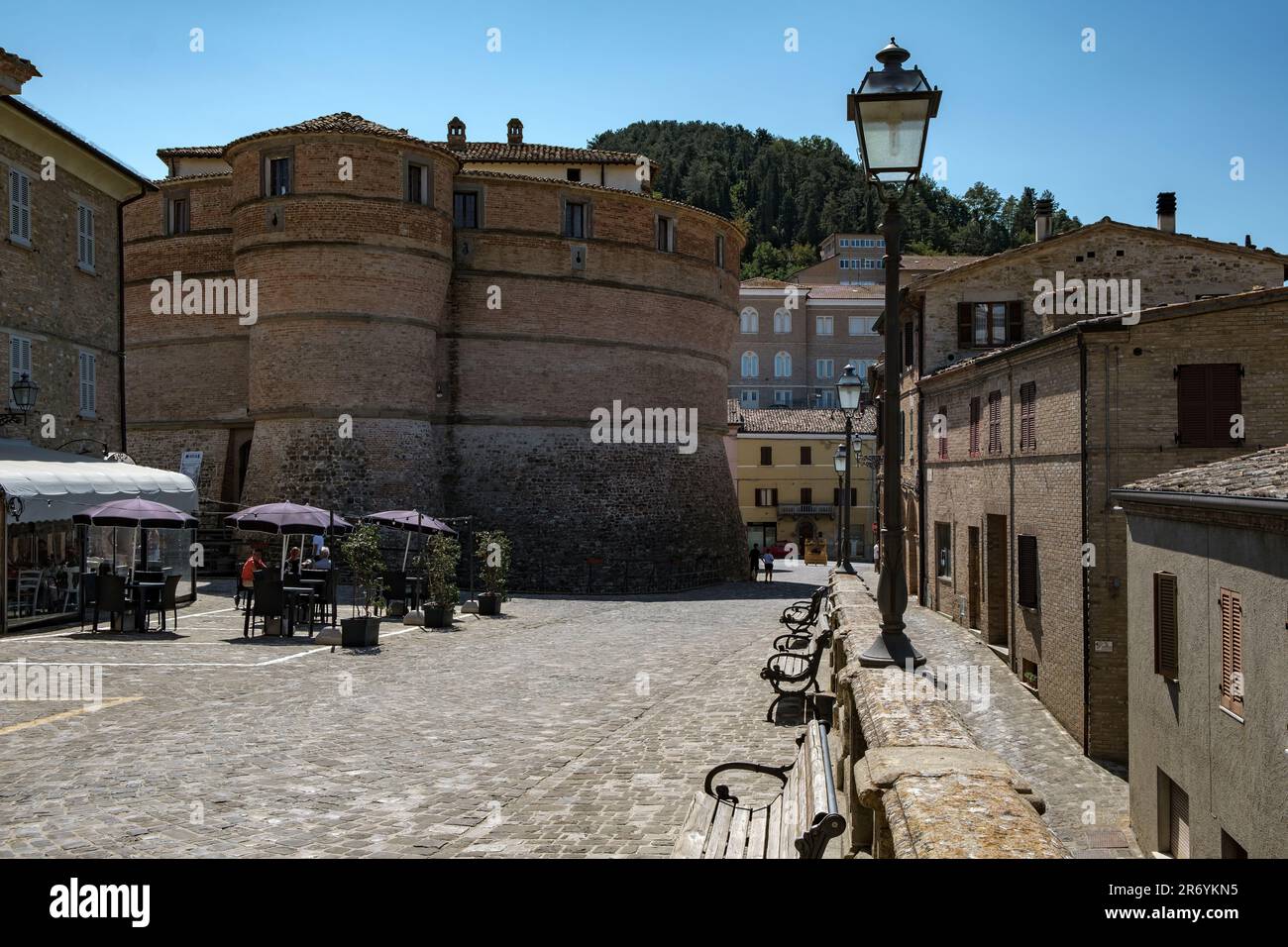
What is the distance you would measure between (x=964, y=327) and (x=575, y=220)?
531 inches

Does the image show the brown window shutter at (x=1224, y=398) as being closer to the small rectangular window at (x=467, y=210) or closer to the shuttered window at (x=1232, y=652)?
the shuttered window at (x=1232, y=652)

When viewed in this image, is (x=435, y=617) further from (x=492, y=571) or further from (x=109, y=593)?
(x=109, y=593)

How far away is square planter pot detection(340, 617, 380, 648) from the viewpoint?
56.7 ft

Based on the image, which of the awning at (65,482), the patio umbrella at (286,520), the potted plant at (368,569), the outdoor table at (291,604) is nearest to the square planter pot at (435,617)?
the potted plant at (368,569)

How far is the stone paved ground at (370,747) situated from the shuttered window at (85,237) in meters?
9.21

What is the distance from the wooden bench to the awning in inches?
581

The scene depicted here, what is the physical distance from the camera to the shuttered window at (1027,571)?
70.6ft

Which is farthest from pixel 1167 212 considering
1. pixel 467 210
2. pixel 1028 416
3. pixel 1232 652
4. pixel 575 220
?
pixel 1232 652

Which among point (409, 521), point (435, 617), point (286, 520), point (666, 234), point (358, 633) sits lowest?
point (435, 617)

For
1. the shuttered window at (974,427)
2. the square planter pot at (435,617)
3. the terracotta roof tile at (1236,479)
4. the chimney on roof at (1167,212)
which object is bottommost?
the square planter pot at (435,617)

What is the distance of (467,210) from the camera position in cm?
3509

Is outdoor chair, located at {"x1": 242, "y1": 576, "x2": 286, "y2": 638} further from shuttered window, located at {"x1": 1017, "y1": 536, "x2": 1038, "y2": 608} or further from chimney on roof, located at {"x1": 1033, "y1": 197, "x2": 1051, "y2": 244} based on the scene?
chimney on roof, located at {"x1": 1033, "y1": 197, "x2": 1051, "y2": 244}

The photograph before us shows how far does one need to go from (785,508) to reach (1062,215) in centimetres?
7568
